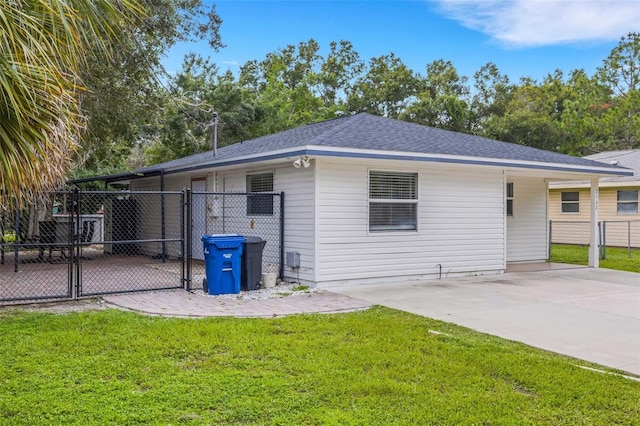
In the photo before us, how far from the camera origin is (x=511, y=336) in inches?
234

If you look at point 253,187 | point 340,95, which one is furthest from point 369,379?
point 340,95

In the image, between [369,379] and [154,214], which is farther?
[154,214]

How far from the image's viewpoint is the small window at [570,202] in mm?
20625

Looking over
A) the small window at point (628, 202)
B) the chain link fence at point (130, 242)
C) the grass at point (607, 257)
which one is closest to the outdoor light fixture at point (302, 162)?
the chain link fence at point (130, 242)

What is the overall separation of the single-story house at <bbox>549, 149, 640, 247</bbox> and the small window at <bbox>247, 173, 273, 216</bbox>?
11.4 metres

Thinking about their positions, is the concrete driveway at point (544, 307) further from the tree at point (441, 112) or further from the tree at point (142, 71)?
the tree at point (441, 112)

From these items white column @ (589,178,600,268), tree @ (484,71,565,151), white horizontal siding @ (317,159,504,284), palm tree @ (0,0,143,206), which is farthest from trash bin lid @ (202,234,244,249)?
tree @ (484,71,565,151)

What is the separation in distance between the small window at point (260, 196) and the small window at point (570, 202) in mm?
14872

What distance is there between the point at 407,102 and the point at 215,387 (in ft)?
122

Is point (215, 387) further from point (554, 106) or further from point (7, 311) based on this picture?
point (554, 106)

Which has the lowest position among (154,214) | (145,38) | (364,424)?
(364,424)

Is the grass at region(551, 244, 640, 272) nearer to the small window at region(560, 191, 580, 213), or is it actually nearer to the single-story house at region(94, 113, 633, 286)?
the small window at region(560, 191, 580, 213)

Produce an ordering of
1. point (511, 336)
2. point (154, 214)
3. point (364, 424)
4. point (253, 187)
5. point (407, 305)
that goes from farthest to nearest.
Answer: point (154, 214), point (253, 187), point (407, 305), point (511, 336), point (364, 424)

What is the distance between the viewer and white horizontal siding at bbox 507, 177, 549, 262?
46.6 feet
